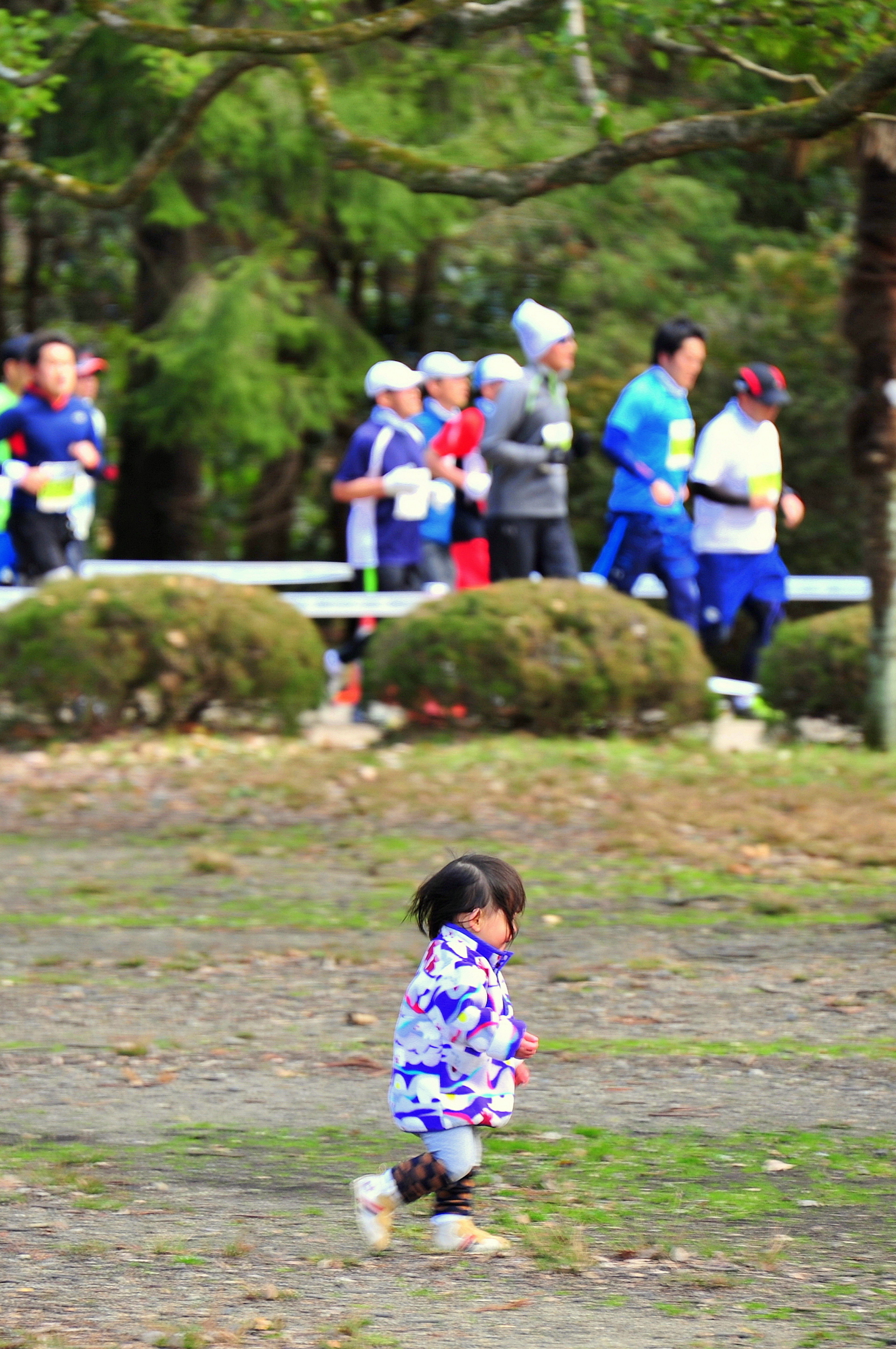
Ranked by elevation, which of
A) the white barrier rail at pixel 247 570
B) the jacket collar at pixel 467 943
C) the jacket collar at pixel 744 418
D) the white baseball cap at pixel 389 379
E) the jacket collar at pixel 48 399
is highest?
the white baseball cap at pixel 389 379

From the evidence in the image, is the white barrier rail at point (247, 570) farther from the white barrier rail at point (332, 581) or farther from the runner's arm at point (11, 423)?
the runner's arm at point (11, 423)

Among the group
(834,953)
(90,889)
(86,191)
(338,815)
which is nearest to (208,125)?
(86,191)

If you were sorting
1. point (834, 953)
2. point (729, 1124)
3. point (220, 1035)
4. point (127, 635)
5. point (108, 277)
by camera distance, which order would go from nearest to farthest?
point (729, 1124) < point (220, 1035) < point (834, 953) < point (127, 635) < point (108, 277)

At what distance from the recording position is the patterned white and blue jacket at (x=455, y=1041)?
13.6 feet

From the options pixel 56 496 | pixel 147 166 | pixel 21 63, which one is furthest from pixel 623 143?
pixel 56 496

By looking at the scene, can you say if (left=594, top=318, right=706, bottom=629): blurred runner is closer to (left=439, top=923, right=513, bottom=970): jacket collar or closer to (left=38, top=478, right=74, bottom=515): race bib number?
(left=38, top=478, right=74, bottom=515): race bib number

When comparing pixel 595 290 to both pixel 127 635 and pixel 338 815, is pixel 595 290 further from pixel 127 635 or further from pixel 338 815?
pixel 338 815

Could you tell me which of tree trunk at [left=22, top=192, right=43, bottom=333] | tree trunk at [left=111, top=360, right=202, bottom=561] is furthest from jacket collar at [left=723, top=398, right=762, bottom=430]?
tree trunk at [left=22, top=192, right=43, bottom=333]

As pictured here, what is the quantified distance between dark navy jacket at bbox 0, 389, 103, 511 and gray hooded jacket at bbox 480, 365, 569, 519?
8.71ft

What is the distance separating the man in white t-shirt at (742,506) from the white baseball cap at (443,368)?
1.62 meters

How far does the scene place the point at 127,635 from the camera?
10.9m

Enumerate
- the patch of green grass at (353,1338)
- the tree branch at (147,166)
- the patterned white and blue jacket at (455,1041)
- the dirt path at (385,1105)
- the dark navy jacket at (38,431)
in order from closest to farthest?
the patch of green grass at (353,1338)
the dirt path at (385,1105)
the patterned white and blue jacket at (455,1041)
the tree branch at (147,166)
the dark navy jacket at (38,431)

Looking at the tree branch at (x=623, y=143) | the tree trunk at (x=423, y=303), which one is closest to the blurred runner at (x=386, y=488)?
the tree branch at (x=623, y=143)

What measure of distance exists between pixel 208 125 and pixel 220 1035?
11197 mm
